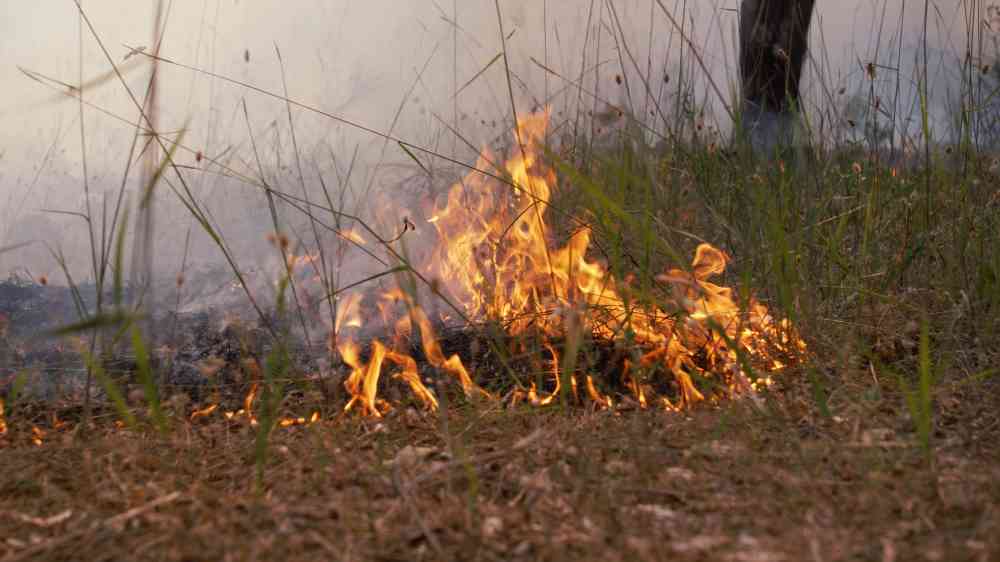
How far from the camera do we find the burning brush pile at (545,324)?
2.19 m

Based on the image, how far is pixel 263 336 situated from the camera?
10.1ft

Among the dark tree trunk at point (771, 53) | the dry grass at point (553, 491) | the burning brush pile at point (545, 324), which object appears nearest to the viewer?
the dry grass at point (553, 491)

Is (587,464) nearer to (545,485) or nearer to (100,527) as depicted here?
(545,485)

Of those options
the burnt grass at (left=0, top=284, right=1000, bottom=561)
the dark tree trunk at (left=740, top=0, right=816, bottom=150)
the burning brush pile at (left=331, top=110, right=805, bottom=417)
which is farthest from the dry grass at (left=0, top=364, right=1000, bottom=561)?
the dark tree trunk at (left=740, top=0, right=816, bottom=150)

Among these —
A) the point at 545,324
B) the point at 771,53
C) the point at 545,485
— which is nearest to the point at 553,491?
the point at 545,485

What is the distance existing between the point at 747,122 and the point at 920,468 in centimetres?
349

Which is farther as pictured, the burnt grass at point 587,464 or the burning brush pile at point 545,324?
the burning brush pile at point 545,324

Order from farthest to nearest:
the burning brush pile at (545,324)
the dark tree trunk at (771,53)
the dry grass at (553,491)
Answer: the dark tree trunk at (771,53) < the burning brush pile at (545,324) < the dry grass at (553,491)

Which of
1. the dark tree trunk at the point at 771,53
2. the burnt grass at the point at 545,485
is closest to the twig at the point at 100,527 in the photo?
the burnt grass at the point at 545,485

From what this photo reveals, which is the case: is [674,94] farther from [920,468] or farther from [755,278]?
[920,468]

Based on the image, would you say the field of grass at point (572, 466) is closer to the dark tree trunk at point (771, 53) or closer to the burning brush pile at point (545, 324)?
the burning brush pile at point (545, 324)

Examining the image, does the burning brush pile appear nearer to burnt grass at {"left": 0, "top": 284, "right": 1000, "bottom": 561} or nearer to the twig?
burnt grass at {"left": 0, "top": 284, "right": 1000, "bottom": 561}

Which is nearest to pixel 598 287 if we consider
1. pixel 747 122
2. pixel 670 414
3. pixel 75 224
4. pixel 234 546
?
pixel 670 414

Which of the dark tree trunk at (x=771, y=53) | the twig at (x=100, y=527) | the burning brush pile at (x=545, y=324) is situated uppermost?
the dark tree trunk at (x=771, y=53)
